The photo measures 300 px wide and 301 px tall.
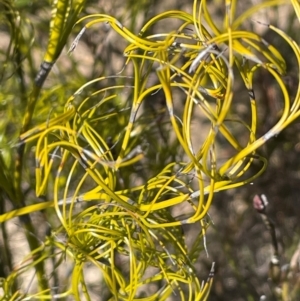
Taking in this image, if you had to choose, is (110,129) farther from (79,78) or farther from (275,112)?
(275,112)

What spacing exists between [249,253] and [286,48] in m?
0.31

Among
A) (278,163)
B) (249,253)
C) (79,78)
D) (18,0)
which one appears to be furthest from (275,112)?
(18,0)

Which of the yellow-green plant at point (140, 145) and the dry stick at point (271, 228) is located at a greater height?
the yellow-green plant at point (140, 145)

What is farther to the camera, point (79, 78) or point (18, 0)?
point (79, 78)

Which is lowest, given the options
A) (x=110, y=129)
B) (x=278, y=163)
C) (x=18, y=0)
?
(x=278, y=163)

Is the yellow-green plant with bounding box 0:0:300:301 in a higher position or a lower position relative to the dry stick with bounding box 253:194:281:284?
higher

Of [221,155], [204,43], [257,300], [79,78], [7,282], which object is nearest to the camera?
[204,43]

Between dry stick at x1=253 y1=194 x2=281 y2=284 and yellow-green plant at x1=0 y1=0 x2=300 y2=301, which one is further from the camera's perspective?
dry stick at x1=253 y1=194 x2=281 y2=284

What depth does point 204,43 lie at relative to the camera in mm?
265

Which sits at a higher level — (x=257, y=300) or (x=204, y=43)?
(x=204, y=43)

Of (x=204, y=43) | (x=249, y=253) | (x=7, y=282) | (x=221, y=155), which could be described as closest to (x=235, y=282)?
(x=249, y=253)

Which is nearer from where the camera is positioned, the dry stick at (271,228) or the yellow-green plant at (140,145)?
the yellow-green plant at (140,145)

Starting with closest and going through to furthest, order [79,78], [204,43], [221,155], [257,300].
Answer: [204,43], [79,78], [257,300], [221,155]

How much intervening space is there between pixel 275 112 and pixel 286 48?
0.10m
